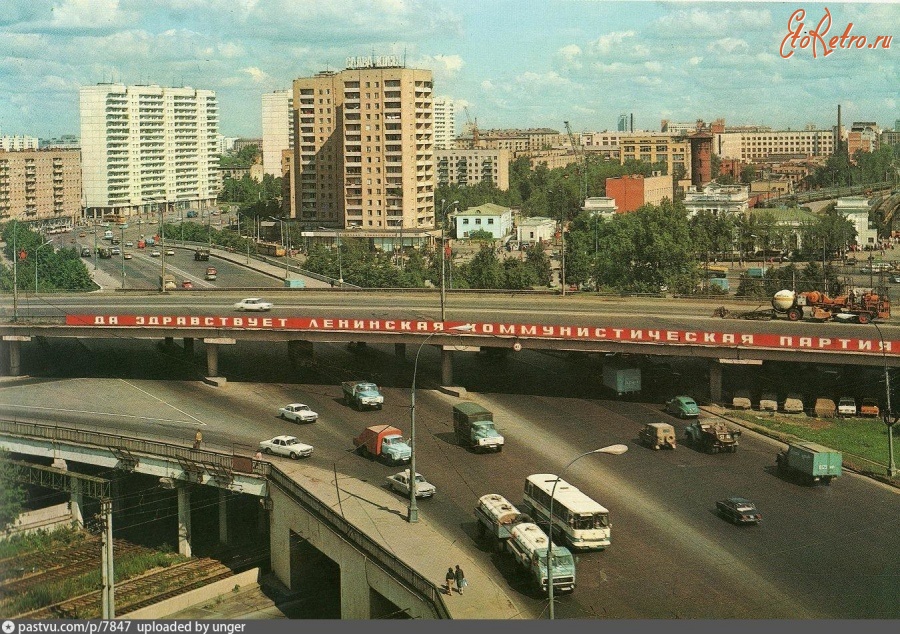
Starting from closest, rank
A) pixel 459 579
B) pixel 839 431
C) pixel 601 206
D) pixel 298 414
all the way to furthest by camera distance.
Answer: pixel 459 579, pixel 839 431, pixel 298 414, pixel 601 206

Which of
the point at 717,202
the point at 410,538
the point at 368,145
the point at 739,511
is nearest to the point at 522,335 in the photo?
the point at 739,511

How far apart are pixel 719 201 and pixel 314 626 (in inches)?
6236

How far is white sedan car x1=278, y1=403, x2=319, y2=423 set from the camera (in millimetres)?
61125

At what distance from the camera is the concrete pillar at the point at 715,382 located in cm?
6488

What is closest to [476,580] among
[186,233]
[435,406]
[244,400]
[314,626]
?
[314,626]

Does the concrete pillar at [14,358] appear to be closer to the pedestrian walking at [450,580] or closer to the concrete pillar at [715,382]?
the pedestrian walking at [450,580]

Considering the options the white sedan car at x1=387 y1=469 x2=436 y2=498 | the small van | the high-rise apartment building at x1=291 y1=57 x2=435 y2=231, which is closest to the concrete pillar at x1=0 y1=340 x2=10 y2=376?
the white sedan car at x1=387 y1=469 x2=436 y2=498

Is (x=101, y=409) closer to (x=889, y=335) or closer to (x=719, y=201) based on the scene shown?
(x=889, y=335)

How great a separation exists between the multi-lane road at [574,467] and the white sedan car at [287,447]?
0.80m

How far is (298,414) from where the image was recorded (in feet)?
201

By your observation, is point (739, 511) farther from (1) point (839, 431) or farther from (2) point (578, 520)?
(1) point (839, 431)

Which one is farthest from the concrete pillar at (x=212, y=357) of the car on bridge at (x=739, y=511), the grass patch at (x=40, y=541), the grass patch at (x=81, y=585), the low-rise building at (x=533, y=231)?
the low-rise building at (x=533, y=231)

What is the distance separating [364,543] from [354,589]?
2.34 m

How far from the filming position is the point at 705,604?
37406 millimetres
